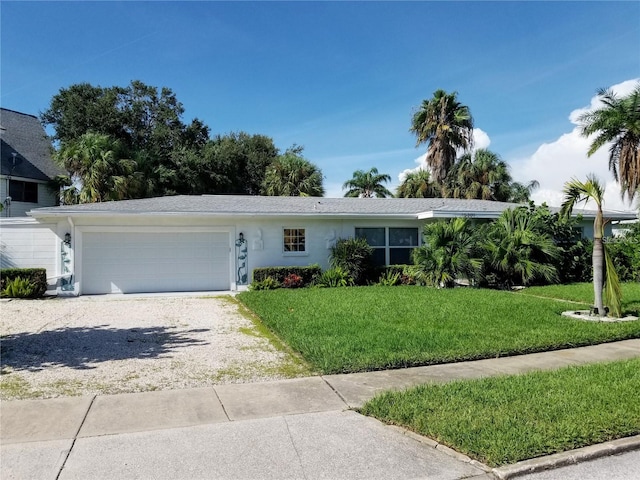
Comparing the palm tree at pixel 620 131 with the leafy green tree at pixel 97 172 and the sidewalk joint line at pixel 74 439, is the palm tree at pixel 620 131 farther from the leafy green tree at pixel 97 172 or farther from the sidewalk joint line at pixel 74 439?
the sidewalk joint line at pixel 74 439

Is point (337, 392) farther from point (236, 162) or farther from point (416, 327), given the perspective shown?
point (236, 162)

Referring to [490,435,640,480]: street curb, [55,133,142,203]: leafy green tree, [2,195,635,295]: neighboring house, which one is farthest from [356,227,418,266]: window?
[55,133,142,203]: leafy green tree

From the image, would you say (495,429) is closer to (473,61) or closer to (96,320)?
(96,320)

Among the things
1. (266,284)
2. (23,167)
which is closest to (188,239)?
(266,284)

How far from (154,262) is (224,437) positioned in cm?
1196

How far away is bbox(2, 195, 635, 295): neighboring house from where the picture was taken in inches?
571

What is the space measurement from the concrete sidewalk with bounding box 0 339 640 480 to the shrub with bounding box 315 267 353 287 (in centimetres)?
930

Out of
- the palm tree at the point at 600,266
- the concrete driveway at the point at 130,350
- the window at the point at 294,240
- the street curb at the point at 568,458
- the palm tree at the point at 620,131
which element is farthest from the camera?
the palm tree at the point at 620,131

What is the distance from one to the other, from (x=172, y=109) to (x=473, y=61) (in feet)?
86.1

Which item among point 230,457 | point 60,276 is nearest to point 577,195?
point 230,457

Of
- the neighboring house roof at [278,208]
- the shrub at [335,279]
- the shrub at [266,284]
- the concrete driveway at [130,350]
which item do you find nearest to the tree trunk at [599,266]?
the neighboring house roof at [278,208]

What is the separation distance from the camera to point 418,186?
30.3 meters

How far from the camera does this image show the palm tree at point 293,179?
94.9 feet

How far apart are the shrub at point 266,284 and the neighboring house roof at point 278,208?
220cm
